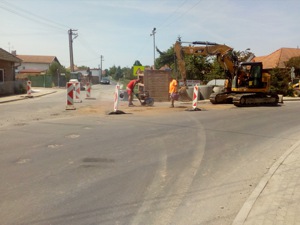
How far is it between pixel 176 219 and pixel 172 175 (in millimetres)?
1939

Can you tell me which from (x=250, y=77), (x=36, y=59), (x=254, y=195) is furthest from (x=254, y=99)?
(x=36, y=59)

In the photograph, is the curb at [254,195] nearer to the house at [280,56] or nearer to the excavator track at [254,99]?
the excavator track at [254,99]

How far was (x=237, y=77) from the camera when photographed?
22594mm

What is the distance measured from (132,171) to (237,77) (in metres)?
17.2

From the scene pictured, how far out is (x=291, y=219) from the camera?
4.39 m

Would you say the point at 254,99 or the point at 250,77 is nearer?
the point at 254,99

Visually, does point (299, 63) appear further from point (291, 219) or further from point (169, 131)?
point (291, 219)

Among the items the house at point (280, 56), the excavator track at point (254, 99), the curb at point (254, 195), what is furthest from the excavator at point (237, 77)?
the house at point (280, 56)

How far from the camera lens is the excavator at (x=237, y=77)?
72.5 feet

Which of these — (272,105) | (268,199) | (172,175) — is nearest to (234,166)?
(172,175)

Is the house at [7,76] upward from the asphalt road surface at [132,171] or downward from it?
upward

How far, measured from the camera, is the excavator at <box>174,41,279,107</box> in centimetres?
2211

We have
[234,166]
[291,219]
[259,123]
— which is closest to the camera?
[291,219]

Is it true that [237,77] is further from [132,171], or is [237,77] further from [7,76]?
[7,76]
